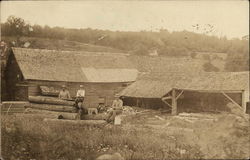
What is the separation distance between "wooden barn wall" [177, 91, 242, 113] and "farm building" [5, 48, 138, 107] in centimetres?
285

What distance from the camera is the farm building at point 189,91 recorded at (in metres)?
13.5

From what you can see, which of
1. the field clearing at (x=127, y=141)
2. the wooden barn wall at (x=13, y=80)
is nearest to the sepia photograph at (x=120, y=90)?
the field clearing at (x=127, y=141)

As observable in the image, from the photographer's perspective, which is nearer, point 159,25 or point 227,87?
point 159,25

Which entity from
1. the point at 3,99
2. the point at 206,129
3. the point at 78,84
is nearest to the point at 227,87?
the point at 206,129

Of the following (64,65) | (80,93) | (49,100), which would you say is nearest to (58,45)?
(64,65)

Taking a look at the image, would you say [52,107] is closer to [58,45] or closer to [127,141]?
[127,141]

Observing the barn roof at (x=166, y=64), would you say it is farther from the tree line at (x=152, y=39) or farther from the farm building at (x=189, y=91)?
the farm building at (x=189, y=91)

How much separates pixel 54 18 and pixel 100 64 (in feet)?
17.9

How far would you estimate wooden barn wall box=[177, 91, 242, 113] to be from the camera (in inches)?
588

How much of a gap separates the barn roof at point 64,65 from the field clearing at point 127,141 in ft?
10.5

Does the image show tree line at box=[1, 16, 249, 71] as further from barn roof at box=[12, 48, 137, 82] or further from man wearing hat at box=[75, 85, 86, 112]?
man wearing hat at box=[75, 85, 86, 112]

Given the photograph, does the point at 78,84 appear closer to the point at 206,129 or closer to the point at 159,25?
the point at 159,25

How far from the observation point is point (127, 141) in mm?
9352

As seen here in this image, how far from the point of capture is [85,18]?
9695mm
